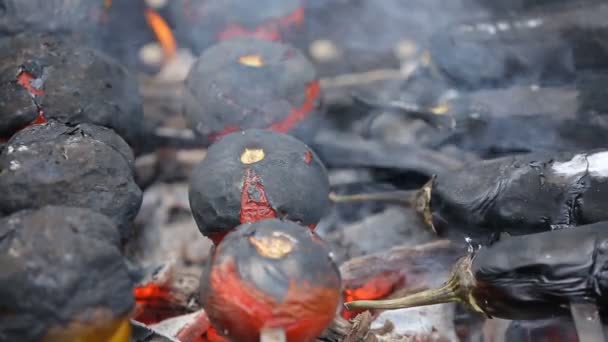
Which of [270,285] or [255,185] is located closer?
[270,285]

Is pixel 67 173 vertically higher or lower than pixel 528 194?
higher

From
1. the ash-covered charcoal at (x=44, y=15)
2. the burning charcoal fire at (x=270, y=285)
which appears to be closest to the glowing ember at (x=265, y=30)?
the ash-covered charcoal at (x=44, y=15)

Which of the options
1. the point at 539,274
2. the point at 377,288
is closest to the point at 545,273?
the point at 539,274

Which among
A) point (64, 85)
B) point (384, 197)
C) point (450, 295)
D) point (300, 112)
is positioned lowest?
point (384, 197)

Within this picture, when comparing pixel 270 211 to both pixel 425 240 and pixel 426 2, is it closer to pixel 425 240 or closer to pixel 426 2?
pixel 425 240

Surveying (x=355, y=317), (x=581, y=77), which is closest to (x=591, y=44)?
(x=581, y=77)

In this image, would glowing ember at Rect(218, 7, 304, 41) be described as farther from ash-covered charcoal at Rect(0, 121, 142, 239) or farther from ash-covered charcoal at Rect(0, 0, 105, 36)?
ash-covered charcoal at Rect(0, 121, 142, 239)

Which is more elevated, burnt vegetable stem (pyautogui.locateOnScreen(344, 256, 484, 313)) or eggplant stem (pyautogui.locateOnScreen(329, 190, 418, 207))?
burnt vegetable stem (pyautogui.locateOnScreen(344, 256, 484, 313))

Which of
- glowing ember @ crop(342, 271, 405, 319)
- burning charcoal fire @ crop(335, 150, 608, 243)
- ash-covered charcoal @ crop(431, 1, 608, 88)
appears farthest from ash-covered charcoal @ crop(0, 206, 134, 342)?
ash-covered charcoal @ crop(431, 1, 608, 88)

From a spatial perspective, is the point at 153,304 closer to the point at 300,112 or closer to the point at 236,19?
the point at 300,112
